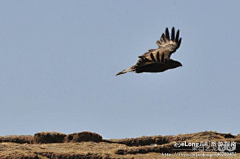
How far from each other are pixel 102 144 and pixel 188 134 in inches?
189

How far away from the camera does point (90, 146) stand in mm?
27875

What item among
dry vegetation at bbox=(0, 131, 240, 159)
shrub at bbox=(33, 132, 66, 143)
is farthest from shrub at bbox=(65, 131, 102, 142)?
shrub at bbox=(33, 132, 66, 143)

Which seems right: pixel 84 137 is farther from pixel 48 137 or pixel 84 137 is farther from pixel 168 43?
pixel 168 43

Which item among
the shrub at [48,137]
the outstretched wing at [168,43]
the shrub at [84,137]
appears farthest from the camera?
the shrub at [48,137]

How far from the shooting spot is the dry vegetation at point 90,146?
78.5 feet

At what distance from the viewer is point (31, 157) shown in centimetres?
2383

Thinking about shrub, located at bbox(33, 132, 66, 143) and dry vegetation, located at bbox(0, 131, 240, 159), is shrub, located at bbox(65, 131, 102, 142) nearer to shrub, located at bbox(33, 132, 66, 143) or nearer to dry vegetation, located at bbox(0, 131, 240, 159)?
dry vegetation, located at bbox(0, 131, 240, 159)

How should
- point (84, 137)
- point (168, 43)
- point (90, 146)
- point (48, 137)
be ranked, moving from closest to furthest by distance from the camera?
point (168, 43) < point (90, 146) < point (84, 137) < point (48, 137)

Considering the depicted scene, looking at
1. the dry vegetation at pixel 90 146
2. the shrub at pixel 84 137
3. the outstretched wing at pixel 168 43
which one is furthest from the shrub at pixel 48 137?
the outstretched wing at pixel 168 43

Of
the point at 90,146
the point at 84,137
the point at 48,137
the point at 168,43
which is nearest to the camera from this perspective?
the point at 168,43

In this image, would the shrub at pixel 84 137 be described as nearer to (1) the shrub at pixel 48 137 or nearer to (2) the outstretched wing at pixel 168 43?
(1) the shrub at pixel 48 137

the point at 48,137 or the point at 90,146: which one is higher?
the point at 48,137

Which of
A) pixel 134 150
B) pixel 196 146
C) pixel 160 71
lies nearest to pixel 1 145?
pixel 134 150

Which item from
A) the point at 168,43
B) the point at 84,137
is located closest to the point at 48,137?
the point at 84,137
